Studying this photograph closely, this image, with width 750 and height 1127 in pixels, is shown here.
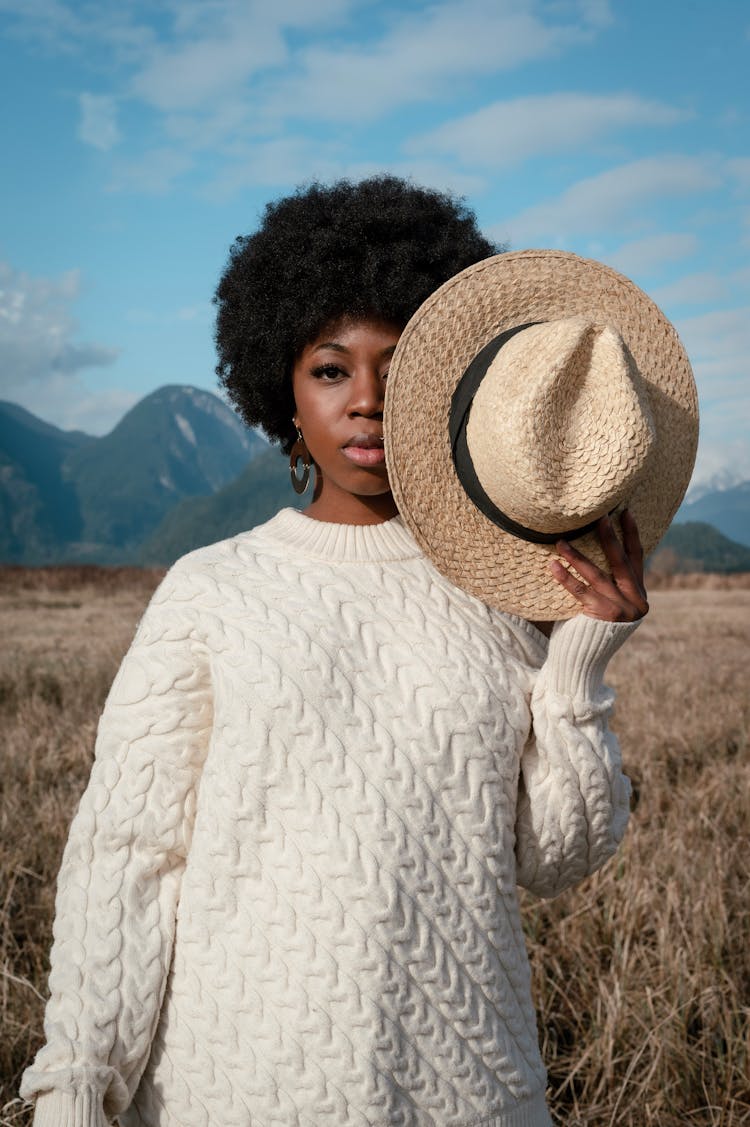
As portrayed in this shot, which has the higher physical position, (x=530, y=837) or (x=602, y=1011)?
(x=530, y=837)

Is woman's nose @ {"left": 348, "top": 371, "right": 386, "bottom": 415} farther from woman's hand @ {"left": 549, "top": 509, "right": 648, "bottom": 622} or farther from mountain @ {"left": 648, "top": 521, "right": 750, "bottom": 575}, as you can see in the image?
mountain @ {"left": 648, "top": 521, "right": 750, "bottom": 575}

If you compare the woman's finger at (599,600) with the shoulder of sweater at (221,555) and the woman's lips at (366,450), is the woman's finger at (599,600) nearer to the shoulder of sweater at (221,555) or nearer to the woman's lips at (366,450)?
the woman's lips at (366,450)

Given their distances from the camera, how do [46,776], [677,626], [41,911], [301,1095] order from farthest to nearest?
[677,626] < [46,776] < [41,911] < [301,1095]

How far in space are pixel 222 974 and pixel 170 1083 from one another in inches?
8.9

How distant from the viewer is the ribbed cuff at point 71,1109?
4.95 ft

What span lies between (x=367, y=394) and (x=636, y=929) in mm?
2346

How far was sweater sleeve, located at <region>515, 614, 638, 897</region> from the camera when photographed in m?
1.62

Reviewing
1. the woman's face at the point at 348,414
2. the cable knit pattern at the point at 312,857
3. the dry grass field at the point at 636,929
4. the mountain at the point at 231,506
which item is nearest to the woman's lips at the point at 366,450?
the woman's face at the point at 348,414

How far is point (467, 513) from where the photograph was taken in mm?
1697

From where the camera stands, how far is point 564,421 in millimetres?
1567

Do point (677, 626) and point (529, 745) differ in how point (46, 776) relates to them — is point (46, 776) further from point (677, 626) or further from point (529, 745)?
point (677, 626)

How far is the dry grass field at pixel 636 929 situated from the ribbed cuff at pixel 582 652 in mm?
1554

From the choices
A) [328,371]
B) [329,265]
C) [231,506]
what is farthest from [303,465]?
[231,506]

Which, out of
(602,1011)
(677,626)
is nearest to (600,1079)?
(602,1011)
